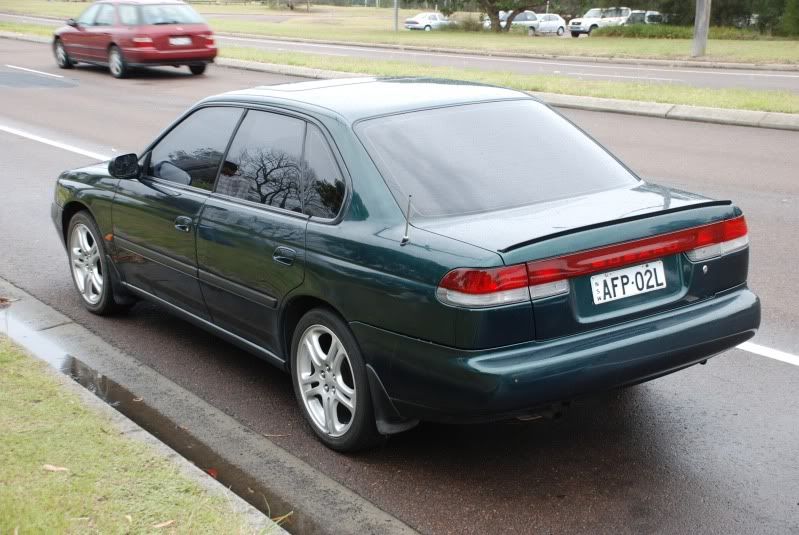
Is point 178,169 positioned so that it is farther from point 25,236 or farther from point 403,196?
point 25,236

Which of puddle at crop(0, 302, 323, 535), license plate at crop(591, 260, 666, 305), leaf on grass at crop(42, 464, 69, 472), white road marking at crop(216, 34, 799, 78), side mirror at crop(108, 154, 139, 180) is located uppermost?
side mirror at crop(108, 154, 139, 180)

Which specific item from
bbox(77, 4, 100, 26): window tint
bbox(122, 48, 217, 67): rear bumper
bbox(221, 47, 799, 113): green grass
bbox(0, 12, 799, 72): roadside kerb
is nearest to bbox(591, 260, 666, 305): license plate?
bbox(221, 47, 799, 113): green grass

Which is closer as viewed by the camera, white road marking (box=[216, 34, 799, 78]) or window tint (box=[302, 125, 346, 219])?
window tint (box=[302, 125, 346, 219])

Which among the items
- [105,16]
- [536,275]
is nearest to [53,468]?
[536,275]

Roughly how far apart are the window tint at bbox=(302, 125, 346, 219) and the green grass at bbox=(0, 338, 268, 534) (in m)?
1.30

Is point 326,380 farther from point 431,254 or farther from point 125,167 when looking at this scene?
point 125,167

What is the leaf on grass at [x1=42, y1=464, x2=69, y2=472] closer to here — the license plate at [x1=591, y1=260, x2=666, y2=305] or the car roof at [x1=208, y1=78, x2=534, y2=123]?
the car roof at [x1=208, y1=78, x2=534, y2=123]

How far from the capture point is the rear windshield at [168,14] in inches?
951

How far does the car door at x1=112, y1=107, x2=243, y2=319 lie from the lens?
5.57 m

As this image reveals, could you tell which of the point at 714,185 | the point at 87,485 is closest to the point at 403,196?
the point at 87,485

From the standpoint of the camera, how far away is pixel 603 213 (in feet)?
14.3

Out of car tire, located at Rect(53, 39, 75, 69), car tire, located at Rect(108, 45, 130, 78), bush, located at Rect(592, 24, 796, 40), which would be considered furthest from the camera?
bush, located at Rect(592, 24, 796, 40)

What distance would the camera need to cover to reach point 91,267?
6859 millimetres

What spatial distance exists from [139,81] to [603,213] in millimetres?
20732
